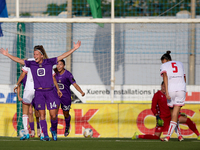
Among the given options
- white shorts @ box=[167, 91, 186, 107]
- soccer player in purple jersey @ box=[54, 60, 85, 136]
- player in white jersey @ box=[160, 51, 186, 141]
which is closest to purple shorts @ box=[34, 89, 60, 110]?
soccer player in purple jersey @ box=[54, 60, 85, 136]

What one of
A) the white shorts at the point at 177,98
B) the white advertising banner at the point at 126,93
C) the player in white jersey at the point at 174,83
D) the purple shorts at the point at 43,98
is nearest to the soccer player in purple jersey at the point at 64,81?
the purple shorts at the point at 43,98

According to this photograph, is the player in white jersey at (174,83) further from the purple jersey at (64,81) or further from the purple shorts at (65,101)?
the purple shorts at (65,101)

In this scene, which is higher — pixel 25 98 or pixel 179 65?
pixel 179 65

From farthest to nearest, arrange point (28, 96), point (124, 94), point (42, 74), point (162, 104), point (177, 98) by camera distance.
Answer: point (124, 94)
point (162, 104)
point (28, 96)
point (177, 98)
point (42, 74)

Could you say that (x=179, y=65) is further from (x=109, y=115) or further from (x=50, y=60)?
(x=109, y=115)

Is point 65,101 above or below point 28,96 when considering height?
below

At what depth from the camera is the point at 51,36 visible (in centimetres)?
1224

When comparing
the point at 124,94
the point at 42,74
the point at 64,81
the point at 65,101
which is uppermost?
the point at 42,74

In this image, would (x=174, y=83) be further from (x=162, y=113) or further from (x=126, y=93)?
(x=126, y=93)

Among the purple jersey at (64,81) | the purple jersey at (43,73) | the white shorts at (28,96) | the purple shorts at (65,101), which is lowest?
the purple shorts at (65,101)

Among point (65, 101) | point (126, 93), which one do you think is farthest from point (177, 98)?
point (126, 93)

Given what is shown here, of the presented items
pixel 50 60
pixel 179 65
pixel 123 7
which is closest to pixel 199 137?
pixel 179 65

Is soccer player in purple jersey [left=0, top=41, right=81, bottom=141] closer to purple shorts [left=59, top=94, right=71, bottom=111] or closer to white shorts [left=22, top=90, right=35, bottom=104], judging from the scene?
white shorts [left=22, top=90, right=35, bottom=104]

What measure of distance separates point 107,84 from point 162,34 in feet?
9.04
